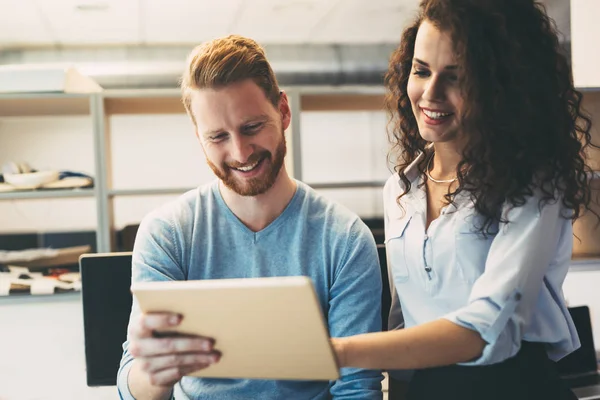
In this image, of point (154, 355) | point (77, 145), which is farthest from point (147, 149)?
point (154, 355)

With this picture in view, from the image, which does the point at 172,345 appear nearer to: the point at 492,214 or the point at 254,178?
the point at 254,178

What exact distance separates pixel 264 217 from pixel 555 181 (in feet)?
2.03

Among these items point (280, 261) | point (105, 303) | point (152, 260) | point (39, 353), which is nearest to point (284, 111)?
point (280, 261)

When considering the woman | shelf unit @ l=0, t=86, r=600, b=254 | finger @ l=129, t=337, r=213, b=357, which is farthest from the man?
shelf unit @ l=0, t=86, r=600, b=254

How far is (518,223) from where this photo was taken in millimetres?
1073

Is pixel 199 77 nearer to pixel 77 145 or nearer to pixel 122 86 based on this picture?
pixel 122 86

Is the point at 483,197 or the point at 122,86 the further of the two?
the point at 122,86

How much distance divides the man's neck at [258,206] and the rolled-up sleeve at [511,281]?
18.9 inches

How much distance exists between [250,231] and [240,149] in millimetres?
189

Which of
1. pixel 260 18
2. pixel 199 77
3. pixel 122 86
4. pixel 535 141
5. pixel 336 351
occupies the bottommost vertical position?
pixel 336 351

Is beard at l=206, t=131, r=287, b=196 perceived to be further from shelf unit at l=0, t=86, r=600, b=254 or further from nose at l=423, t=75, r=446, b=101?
shelf unit at l=0, t=86, r=600, b=254

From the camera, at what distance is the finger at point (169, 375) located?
39.6 inches

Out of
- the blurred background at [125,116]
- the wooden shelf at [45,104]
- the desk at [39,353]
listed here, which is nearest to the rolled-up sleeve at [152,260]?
the blurred background at [125,116]

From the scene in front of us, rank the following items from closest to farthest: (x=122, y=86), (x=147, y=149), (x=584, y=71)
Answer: (x=584, y=71), (x=122, y=86), (x=147, y=149)
